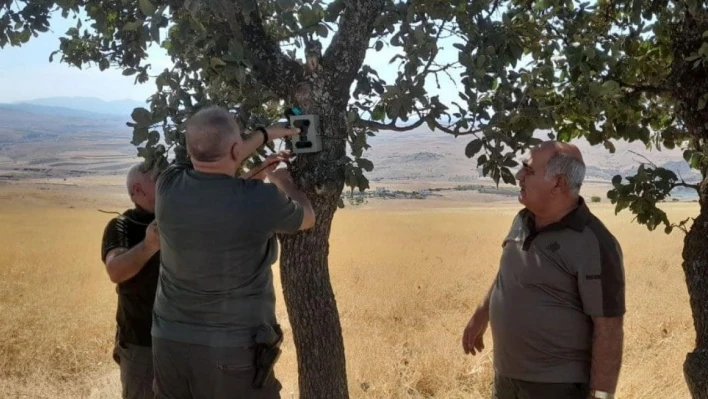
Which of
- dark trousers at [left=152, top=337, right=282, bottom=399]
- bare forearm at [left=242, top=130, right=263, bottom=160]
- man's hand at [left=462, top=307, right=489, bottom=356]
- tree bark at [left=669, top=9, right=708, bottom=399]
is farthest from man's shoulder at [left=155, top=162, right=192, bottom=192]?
tree bark at [left=669, top=9, right=708, bottom=399]

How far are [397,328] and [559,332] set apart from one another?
5786mm

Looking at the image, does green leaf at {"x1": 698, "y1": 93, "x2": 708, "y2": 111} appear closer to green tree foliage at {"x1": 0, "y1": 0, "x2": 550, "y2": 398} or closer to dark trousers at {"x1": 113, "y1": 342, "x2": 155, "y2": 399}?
green tree foliage at {"x1": 0, "y1": 0, "x2": 550, "y2": 398}

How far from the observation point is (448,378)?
5875mm

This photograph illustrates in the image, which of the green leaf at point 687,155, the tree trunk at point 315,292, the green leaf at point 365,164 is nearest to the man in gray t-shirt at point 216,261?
the green leaf at point 365,164

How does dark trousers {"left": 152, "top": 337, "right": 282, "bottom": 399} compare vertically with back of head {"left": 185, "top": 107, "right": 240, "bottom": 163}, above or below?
below

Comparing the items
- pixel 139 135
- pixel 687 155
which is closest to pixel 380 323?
pixel 687 155

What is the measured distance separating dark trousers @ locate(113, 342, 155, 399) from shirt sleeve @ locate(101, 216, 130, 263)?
49cm

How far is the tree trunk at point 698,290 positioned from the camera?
3709 mm

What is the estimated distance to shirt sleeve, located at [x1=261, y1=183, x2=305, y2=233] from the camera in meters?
2.54

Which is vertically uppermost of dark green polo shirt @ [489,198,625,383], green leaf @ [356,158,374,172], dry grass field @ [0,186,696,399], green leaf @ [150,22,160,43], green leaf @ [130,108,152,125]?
green leaf @ [150,22,160,43]

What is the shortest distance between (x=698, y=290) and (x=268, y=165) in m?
2.59

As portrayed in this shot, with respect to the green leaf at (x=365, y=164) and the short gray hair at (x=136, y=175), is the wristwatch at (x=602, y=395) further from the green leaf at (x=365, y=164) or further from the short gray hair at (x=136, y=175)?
the short gray hair at (x=136, y=175)

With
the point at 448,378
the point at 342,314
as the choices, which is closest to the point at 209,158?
the point at 448,378

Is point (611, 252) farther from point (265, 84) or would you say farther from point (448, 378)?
point (448, 378)
